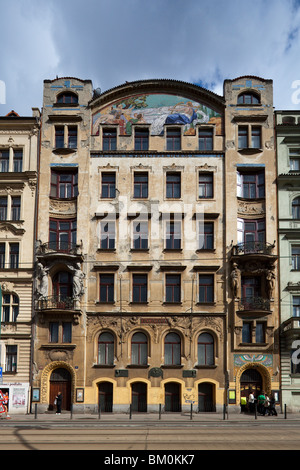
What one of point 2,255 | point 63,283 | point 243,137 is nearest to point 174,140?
point 243,137

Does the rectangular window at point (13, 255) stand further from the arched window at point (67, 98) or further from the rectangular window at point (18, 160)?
the arched window at point (67, 98)

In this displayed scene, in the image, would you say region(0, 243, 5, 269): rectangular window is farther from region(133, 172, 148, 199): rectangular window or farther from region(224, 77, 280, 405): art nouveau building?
region(224, 77, 280, 405): art nouveau building

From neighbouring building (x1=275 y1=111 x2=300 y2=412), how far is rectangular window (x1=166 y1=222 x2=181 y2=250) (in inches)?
293

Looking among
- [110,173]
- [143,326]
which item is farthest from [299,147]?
[143,326]

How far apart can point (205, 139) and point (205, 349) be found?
15961mm

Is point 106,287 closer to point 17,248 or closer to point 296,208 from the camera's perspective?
point 17,248

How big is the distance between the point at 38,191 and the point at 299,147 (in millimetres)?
20106

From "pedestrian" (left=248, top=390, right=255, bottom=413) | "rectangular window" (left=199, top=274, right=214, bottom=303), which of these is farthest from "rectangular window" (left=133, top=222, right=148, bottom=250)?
"pedestrian" (left=248, top=390, right=255, bottom=413)

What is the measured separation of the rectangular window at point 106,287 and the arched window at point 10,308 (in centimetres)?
624

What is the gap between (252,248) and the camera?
42.9 metres

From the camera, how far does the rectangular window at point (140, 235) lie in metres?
43.6

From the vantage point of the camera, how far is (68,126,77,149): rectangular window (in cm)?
4547

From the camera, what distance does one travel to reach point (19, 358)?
41844mm
